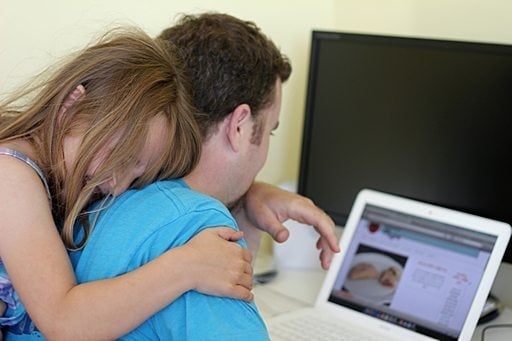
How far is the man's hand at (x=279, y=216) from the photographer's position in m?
1.38

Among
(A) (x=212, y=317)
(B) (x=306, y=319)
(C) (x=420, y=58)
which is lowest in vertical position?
(B) (x=306, y=319)

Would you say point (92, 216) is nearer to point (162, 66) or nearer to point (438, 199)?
point (162, 66)

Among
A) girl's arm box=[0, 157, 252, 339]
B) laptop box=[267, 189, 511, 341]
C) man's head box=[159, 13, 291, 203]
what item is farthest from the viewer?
laptop box=[267, 189, 511, 341]

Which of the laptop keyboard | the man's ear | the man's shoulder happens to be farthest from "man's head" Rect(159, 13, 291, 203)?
the laptop keyboard

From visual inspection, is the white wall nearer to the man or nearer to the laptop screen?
the man

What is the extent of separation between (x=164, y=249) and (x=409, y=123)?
2.43ft

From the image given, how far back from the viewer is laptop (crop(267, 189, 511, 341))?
1.32 m

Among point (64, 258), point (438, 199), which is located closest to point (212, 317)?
point (64, 258)

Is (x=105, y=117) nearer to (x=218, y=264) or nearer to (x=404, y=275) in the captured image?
(x=218, y=264)

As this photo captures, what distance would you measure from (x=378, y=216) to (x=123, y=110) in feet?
2.22

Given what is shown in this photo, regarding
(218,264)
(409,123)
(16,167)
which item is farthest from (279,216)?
(16,167)

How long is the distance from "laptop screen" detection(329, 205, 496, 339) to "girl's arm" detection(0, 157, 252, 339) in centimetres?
51

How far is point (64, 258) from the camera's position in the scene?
3.09 ft

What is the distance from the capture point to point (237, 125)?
1185 mm
